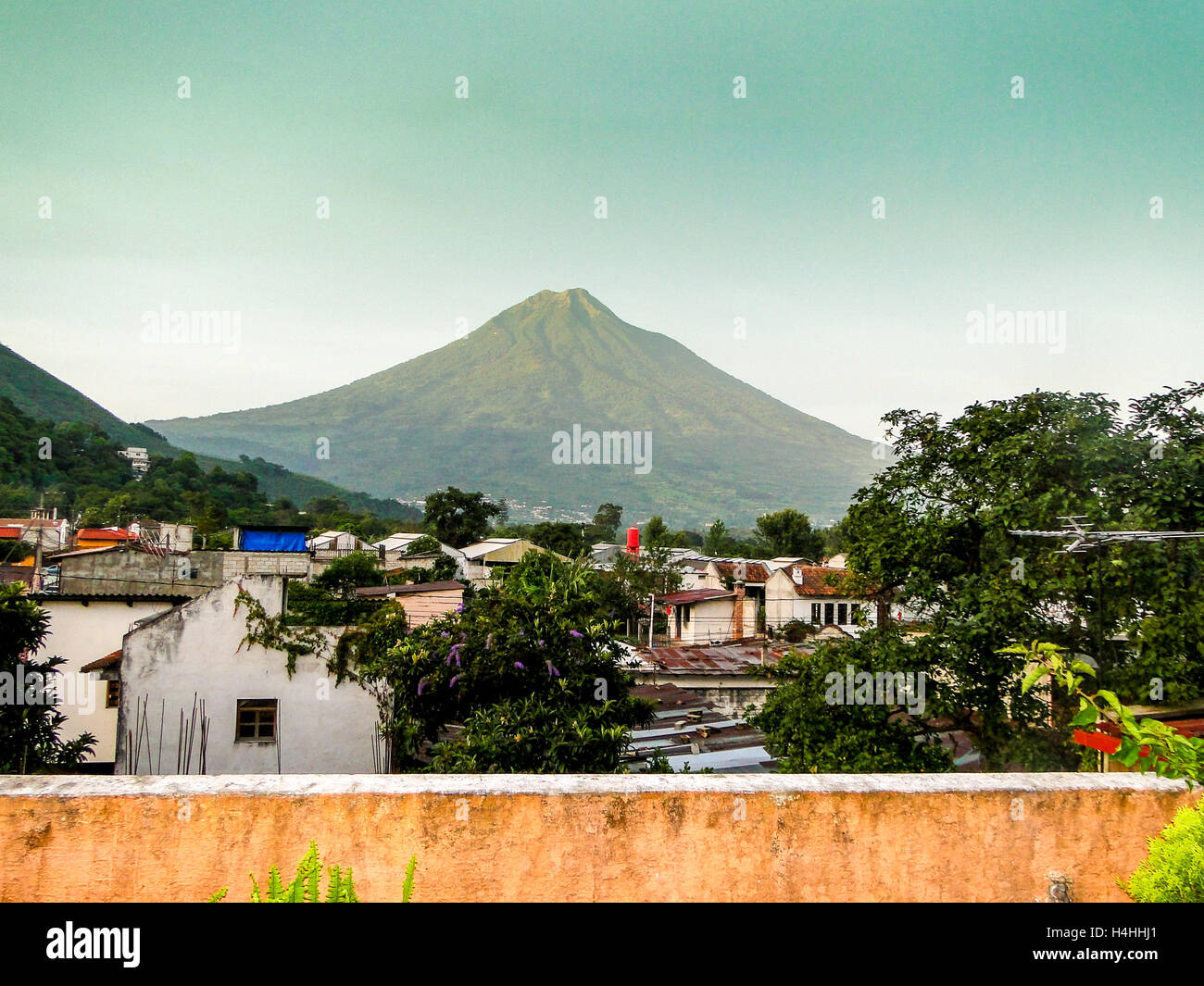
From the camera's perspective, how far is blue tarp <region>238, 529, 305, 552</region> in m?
23.2

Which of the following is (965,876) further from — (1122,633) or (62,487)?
(62,487)

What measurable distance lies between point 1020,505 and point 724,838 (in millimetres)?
6279

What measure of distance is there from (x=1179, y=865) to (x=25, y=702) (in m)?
10.4

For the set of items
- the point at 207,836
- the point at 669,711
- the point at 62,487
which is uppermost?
the point at 62,487

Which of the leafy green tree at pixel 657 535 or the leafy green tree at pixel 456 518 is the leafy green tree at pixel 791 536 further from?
the leafy green tree at pixel 456 518

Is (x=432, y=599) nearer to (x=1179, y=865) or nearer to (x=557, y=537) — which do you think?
(x=1179, y=865)

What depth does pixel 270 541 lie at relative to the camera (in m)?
23.6

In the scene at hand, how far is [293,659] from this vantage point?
10.9 meters

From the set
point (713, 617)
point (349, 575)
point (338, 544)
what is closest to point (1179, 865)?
point (713, 617)

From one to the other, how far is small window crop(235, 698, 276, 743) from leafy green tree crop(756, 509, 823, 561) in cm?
5238

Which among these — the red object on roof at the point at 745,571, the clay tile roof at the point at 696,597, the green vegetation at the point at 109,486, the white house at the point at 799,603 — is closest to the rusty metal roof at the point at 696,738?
the clay tile roof at the point at 696,597

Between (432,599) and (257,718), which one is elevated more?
(432,599)
